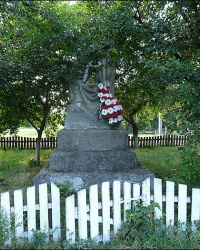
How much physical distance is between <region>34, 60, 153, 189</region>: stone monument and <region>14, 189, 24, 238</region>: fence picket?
1913mm

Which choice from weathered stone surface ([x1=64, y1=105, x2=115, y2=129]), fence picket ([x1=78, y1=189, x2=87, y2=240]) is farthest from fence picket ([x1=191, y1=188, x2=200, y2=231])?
weathered stone surface ([x1=64, y1=105, x2=115, y2=129])

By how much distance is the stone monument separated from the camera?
4.77 metres

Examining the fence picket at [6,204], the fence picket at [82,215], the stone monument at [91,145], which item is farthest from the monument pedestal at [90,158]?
the fence picket at [6,204]

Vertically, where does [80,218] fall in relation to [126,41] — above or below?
below

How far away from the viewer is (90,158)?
16.3 ft

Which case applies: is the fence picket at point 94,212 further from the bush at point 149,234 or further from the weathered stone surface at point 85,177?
the weathered stone surface at point 85,177

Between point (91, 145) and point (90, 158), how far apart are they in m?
0.34

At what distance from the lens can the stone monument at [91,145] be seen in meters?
4.77

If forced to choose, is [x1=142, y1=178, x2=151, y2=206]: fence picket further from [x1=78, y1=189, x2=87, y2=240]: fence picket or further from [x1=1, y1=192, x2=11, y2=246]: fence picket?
[x1=1, y1=192, x2=11, y2=246]: fence picket

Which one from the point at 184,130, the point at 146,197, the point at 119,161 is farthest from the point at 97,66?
the point at 146,197

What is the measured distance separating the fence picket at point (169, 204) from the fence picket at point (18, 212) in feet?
5.83

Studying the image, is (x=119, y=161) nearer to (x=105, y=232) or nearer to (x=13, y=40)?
(x=105, y=232)

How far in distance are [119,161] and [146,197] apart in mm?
2150

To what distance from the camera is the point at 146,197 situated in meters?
2.92
